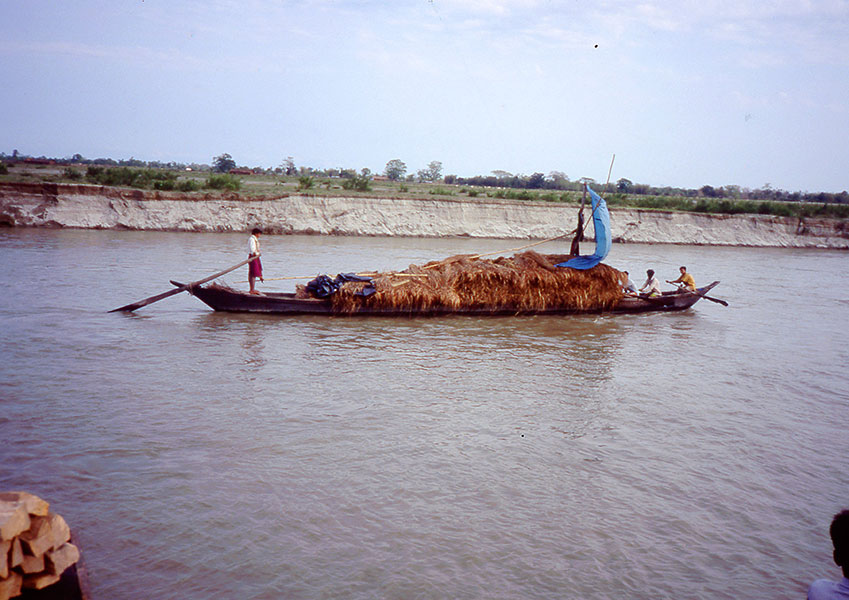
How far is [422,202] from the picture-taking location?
3081cm

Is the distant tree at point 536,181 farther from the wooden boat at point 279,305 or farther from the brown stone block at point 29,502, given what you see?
the brown stone block at point 29,502

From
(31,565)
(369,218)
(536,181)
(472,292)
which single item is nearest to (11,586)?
(31,565)

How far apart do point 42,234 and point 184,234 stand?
494 centimetres

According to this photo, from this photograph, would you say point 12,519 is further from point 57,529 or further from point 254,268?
point 254,268

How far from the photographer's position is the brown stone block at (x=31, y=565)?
2834mm

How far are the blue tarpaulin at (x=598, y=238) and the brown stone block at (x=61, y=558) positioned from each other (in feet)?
A: 37.0

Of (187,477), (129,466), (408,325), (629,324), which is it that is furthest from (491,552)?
(629,324)

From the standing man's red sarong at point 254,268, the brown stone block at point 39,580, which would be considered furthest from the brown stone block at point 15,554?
the standing man's red sarong at point 254,268

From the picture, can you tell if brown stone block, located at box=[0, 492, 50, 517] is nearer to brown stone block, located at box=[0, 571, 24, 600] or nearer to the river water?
brown stone block, located at box=[0, 571, 24, 600]

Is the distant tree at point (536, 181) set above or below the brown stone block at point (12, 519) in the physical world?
above

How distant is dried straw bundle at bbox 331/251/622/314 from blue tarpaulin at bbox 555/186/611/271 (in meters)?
0.15

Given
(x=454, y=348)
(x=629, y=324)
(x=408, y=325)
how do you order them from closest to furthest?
(x=454, y=348)
(x=408, y=325)
(x=629, y=324)

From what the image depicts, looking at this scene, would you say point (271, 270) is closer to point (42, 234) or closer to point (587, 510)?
point (42, 234)

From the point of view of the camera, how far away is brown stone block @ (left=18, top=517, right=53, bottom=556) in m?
2.84
